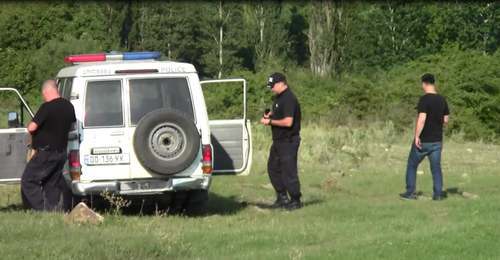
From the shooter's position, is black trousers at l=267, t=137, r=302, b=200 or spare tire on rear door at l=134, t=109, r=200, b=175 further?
black trousers at l=267, t=137, r=302, b=200

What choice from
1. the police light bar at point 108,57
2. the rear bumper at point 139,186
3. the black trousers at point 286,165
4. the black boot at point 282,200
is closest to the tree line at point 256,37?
the police light bar at point 108,57

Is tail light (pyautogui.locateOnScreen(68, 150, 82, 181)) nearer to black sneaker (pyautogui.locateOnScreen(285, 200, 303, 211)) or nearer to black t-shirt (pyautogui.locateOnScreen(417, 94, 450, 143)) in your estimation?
black sneaker (pyautogui.locateOnScreen(285, 200, 303, 211))

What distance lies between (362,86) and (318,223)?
23484mm

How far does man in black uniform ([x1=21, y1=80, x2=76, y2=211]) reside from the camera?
10.9 meters

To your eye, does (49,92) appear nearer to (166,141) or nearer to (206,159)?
(166,141)

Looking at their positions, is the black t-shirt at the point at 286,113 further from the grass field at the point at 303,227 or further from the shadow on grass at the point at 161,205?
the shadow on grass at the point at 161,205

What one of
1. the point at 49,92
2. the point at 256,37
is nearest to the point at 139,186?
the point at 49,92

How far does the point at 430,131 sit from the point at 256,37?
47.1 meters

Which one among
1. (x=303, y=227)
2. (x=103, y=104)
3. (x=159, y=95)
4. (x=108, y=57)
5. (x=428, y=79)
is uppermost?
(x=108, y=57)

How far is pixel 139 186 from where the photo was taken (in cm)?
1120

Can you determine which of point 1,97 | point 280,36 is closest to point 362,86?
point 1,97

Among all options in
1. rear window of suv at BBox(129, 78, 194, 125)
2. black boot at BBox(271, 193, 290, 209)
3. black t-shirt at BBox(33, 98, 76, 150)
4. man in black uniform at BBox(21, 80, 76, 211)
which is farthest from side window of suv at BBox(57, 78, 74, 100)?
black boot at BBox(271, 193, 290, 209)

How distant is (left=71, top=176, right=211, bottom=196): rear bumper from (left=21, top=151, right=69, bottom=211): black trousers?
0.22 metres

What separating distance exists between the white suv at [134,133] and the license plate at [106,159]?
0.04 ft
